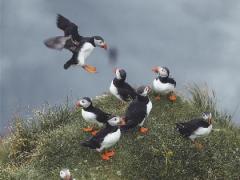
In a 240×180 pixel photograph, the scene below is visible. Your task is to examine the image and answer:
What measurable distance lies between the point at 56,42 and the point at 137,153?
3199 millimetres

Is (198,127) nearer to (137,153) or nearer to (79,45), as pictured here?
(137,153)

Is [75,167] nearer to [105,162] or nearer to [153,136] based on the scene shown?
[105,162]

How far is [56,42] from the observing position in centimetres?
1695

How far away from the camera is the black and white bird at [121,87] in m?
18.2

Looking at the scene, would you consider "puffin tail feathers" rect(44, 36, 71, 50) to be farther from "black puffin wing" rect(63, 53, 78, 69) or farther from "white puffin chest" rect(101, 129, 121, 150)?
"white puffin chest" rect(101, 129, 121, 150)

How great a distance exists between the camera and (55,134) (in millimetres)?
18703

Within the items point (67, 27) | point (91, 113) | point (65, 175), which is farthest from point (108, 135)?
point (67, 27)

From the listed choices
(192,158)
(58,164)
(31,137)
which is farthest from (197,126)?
(31,137)

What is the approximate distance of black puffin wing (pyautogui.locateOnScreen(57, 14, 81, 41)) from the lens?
1770 centimetres

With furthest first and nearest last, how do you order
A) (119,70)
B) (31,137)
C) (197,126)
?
1. (31,137)
2. (119,70)
3. (197,126)

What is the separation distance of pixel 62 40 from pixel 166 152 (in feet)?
11.5

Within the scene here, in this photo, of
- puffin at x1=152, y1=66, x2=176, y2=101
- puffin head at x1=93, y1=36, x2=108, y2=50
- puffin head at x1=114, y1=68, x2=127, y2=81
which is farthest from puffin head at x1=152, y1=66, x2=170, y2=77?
puffin head at x1=93, y1=36, x2=108, y2=50

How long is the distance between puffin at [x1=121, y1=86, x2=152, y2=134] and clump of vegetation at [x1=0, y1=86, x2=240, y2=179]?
594 mm

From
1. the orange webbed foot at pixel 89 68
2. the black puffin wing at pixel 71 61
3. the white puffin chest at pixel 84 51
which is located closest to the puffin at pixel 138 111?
the orange webbed foot at pixel 89 68
